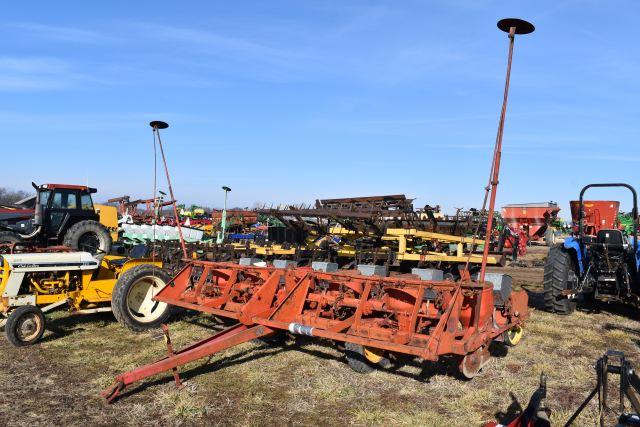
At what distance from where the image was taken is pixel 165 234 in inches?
620

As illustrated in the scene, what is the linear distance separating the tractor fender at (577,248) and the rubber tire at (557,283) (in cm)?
13

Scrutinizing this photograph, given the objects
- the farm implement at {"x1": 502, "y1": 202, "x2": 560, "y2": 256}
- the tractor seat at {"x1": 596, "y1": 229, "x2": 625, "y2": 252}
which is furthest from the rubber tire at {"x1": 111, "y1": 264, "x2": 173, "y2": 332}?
the farm implement at {"x1": 502, "y1": 202, "x2": 560, "y2": 256}

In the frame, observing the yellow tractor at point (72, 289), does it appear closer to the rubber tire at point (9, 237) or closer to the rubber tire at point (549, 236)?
the rubber tire at point (9, 237)

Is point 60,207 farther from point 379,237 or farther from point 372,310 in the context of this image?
point 372,310

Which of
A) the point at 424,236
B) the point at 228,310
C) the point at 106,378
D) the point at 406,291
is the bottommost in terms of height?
the point at 106,378

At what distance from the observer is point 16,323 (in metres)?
5.70

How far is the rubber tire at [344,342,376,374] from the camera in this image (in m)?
4.85

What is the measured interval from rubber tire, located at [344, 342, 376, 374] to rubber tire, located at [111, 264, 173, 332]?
8.94ft

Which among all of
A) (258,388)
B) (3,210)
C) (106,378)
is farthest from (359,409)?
(3,210)

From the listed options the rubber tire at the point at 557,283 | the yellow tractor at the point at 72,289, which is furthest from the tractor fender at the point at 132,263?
the rubber tire at the point at 557,283

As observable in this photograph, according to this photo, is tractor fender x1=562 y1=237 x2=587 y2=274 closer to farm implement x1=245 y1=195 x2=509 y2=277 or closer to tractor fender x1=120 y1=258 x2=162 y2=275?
farm implement x1=245 y1=195 x2=509 y2=277

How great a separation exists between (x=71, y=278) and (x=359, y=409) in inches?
175

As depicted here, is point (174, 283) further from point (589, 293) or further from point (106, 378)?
point (589, 293)

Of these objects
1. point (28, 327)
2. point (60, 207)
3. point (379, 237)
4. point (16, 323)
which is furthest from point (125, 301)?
point (60, 207)
